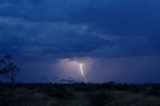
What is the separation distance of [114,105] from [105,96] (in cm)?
269

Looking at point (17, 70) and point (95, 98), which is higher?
point (17, 70)

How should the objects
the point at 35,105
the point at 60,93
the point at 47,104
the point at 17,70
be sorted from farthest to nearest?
the point at 60,93
the point at 17,70
the point at 47,104
the point at 35,105

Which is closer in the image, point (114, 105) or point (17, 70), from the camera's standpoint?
point (114, 105)

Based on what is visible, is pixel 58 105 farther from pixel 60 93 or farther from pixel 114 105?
pixel 60 93

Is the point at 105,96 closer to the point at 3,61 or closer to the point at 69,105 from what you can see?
the point at 69,105

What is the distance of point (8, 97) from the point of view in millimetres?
36719

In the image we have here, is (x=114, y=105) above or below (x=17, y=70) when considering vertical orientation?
below

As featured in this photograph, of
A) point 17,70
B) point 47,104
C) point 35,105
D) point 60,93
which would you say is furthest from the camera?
point 60,93

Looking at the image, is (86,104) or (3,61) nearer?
(86,104)

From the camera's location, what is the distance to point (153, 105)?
112 ft

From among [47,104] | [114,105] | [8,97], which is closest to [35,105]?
[47,104]

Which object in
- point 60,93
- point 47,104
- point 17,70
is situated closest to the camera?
point 47,104

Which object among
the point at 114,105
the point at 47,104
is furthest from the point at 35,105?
the point at 114,105

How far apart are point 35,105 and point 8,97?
4.75 m
